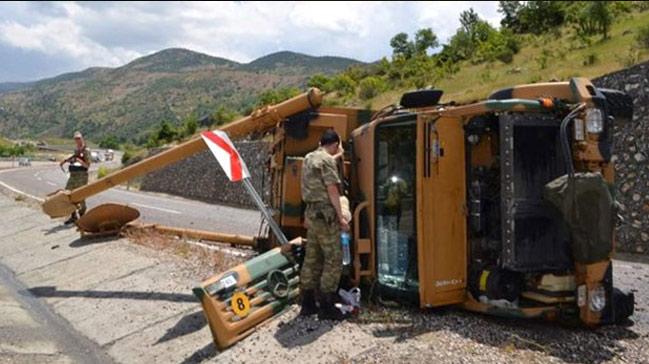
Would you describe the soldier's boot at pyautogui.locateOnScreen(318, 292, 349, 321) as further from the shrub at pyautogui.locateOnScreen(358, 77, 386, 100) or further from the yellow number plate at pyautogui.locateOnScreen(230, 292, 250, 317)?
the shrub at pyautogui.locateOnScreen(358, 77, 386, 100)

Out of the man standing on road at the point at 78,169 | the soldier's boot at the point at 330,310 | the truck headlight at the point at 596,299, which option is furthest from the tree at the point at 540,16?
the soldier's boot at the point at 330,310

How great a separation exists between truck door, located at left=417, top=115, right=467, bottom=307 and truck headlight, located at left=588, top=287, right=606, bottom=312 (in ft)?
3.95

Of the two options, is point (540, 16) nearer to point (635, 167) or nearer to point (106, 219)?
point (635, 167)

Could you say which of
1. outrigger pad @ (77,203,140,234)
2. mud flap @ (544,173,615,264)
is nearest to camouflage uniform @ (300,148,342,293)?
mud flap @ (544,173,615,264)

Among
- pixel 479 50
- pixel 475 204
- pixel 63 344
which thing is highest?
pixel 479 50

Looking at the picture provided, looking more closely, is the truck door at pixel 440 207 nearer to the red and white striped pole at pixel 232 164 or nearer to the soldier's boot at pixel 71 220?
the red and white striped pole at pixel 232 164

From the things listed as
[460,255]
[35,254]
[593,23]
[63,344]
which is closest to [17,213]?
[35,254]

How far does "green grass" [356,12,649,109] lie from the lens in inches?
913

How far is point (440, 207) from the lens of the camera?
20.1 ft

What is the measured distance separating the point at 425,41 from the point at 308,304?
50.2 meters

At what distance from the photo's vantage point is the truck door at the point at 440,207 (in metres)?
6.08

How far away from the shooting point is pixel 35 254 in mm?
12250

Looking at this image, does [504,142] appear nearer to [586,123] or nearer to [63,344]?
[586,123]

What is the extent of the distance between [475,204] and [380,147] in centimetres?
119
